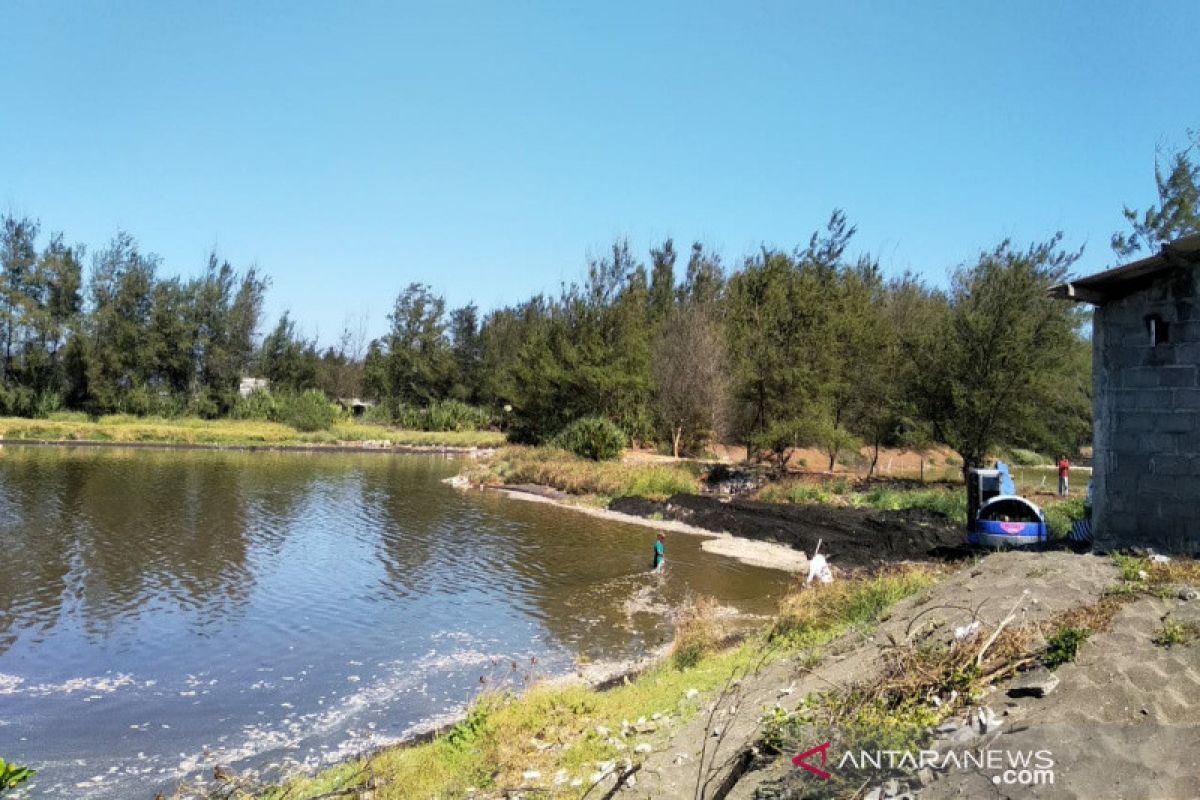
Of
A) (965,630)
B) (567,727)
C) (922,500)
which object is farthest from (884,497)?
(567,727)

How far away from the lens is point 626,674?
11406 mm

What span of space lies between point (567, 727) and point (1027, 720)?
4.47 m

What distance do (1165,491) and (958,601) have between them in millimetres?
4364

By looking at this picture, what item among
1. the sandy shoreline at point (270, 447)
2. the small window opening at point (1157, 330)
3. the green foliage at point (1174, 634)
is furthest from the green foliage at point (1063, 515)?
the sandy shoreline at point (270, 447)

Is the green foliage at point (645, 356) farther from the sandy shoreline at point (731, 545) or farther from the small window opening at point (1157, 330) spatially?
the small window opening at point (1157, 330)

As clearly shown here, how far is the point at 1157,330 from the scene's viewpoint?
1091 cm

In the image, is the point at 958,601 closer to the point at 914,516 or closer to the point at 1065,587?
the point at 1065,587

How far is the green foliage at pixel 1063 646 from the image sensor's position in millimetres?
6301

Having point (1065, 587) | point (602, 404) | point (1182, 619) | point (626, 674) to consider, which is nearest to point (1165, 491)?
point (1065, 587)

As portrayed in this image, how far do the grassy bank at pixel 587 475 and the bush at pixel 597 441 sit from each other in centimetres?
97

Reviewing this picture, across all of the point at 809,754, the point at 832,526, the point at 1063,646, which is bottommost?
the point at 832,526

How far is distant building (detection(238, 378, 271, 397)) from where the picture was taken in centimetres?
7006

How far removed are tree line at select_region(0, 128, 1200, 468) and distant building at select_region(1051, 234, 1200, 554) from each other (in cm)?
1691

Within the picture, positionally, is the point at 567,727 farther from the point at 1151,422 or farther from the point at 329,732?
the point at 1151,422
